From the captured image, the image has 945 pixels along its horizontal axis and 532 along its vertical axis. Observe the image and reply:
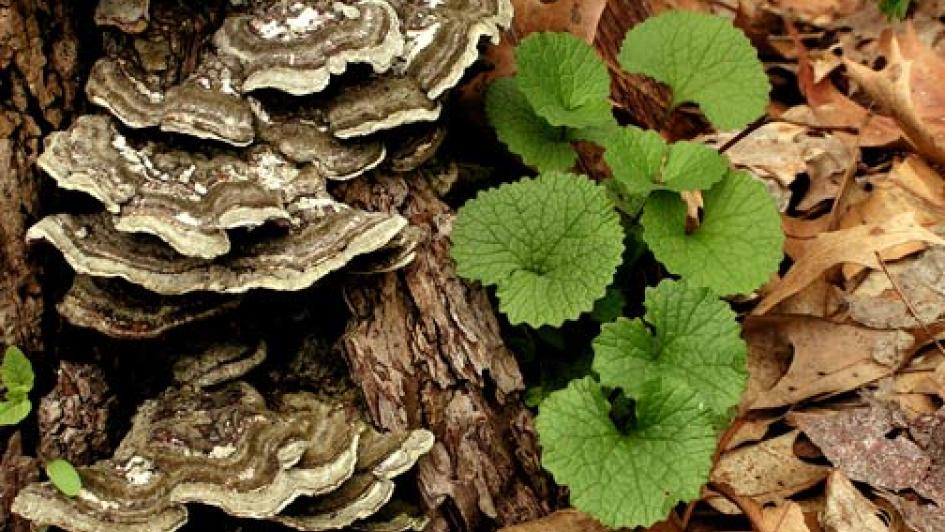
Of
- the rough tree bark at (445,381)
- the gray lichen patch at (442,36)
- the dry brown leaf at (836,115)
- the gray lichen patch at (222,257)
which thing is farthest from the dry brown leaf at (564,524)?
the dry brown leaf at (836,115)

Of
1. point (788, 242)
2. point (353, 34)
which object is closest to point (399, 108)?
point (353, 34)

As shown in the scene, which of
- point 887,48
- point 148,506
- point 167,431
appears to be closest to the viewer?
point 148,506

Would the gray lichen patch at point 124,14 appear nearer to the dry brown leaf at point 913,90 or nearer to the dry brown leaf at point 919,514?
the dry brown leaf at point 919,514

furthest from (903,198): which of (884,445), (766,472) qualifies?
(766,472)

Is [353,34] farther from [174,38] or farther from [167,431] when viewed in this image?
[167,431]

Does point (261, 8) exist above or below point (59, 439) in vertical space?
above
